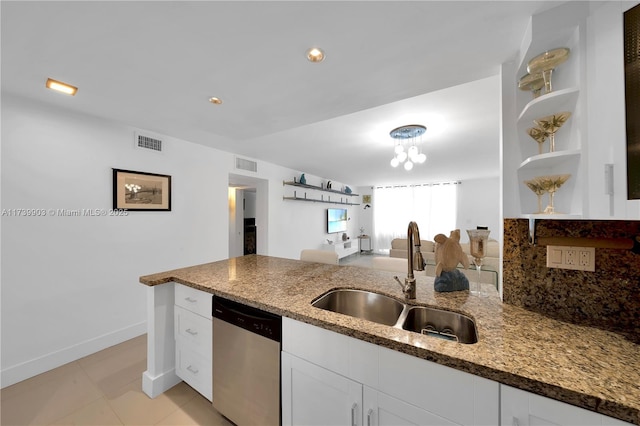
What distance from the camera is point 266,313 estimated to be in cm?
126

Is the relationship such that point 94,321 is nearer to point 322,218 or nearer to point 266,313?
point 266,313

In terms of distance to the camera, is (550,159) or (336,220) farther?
(336,220)

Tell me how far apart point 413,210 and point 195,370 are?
709 cm

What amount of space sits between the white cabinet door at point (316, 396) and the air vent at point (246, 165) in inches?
129

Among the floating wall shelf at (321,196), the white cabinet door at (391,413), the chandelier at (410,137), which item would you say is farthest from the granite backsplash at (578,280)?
the floating wall shelf at (321,196)

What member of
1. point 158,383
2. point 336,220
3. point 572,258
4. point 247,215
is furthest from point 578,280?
point 336,220

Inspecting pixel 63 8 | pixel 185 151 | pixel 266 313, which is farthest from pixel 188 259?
pixel 63 8

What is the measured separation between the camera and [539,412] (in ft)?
2.23

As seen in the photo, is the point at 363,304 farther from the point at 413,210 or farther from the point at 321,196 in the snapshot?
the point at 413,210

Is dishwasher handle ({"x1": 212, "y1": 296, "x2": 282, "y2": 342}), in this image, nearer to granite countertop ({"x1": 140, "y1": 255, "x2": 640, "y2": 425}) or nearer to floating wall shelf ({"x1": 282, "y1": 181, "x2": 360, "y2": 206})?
granite countertop ({"x1": 140, "y1": 255, "x2": 640, "y2": 425})

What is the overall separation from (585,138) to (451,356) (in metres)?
0.93

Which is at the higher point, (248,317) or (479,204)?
→ (479,204)

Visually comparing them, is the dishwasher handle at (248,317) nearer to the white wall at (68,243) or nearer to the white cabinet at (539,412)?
the white cabinet at (539,412)

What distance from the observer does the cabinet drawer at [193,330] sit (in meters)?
1.53
